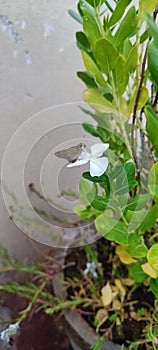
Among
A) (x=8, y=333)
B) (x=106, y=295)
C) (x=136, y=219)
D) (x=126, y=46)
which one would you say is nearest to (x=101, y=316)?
(x=106, y=295)

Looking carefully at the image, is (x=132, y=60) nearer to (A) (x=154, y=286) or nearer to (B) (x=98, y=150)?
(B) (x=98, y=150)

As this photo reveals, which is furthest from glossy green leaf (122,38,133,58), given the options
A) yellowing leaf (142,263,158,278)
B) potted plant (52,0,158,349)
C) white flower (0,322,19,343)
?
white flower (0,322,19,343)

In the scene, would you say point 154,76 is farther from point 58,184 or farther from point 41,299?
point 41,299

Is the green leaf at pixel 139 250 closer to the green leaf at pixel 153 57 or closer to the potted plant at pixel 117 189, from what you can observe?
the potted plant at pixel 117 189

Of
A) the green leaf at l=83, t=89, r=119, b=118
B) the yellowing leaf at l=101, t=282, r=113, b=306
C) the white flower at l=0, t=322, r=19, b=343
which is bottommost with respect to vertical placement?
the yellowing leaf at l=101, t=282, r=113, b=306

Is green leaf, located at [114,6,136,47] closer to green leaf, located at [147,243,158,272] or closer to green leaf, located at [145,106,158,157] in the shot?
green leaf, located at [145,106,158,157]

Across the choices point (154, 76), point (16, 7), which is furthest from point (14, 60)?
point (154, 76)
